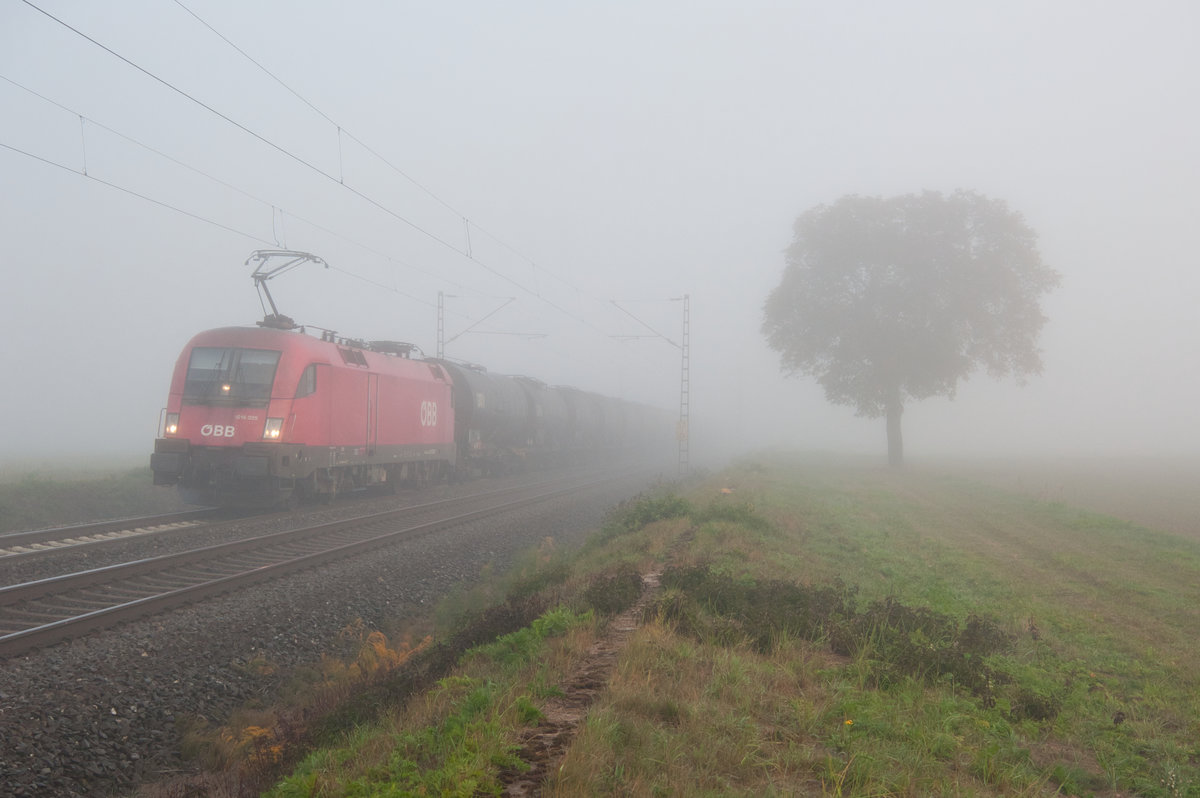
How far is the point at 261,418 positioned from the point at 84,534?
3.75 metres

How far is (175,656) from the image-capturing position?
270 inches

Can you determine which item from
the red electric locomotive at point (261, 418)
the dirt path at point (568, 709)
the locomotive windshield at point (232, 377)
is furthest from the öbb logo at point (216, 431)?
the dirt path at point (568, 709)

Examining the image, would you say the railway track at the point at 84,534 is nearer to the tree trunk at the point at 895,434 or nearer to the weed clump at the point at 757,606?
the weed clump at the point at 757,606

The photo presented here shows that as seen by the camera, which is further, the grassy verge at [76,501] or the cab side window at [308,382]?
the cab side window at [308,382]

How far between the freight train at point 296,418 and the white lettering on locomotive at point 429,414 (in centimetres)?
6

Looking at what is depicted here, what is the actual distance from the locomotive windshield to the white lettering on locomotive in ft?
22.3

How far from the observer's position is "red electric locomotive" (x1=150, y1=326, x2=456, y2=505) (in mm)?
15156

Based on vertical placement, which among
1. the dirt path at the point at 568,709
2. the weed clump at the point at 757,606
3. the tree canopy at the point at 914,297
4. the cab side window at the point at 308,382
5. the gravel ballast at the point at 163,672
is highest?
the tree canopy at the point at 914,297

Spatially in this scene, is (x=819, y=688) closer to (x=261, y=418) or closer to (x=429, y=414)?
(x=261, y=418)

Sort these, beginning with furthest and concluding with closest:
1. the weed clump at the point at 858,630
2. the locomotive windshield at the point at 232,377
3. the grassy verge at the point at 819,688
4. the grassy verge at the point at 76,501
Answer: the locomotive windshield at the point at 232,377 < the grassy verge at the point at 76,501 < the weed clump at the point at 858,630 < the grassy verge at the point at 819,688

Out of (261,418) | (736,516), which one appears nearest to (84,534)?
(261,418)

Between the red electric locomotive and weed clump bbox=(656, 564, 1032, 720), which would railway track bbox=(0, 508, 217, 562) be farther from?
weed clump bbox=(656, 564, 1032, 720)

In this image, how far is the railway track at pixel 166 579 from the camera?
7305mm

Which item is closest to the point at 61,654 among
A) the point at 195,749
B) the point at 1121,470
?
the point at 195,749
